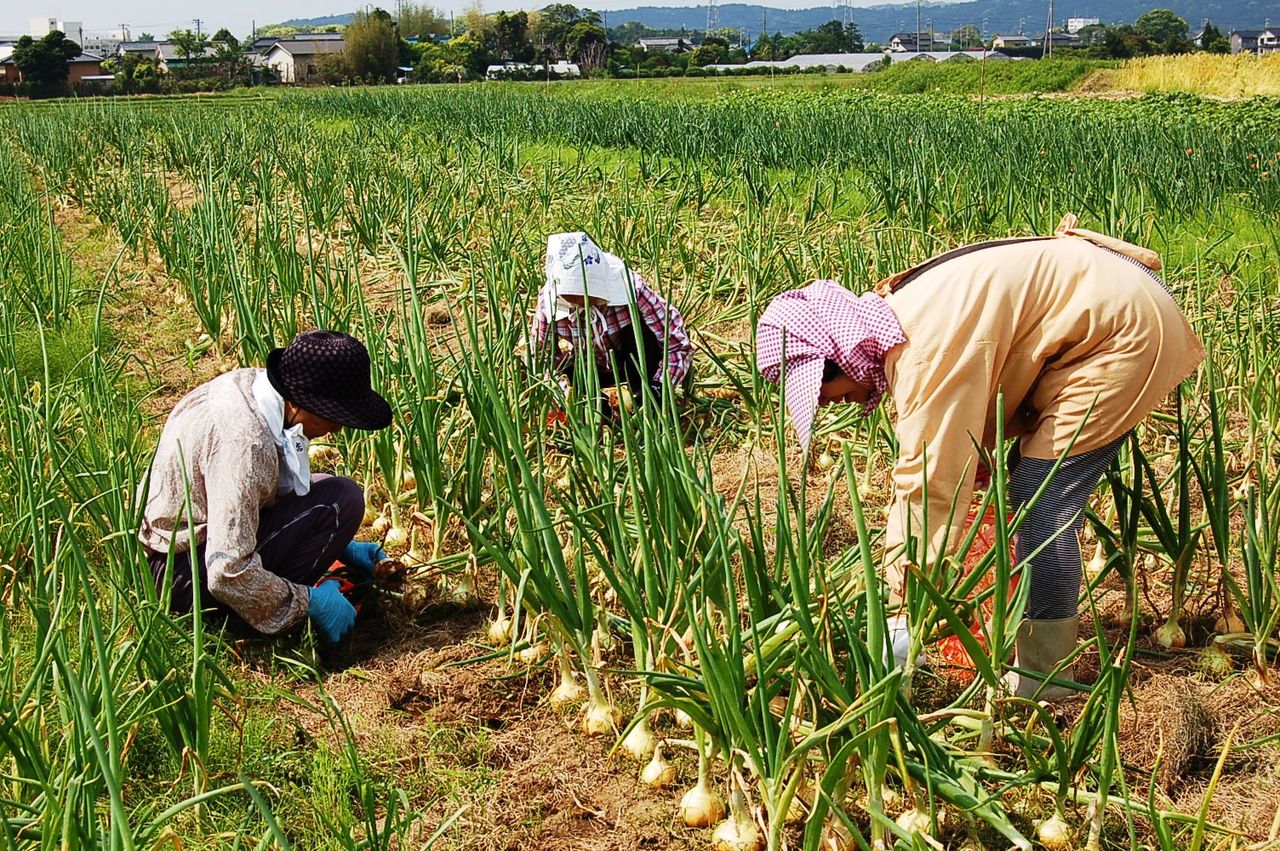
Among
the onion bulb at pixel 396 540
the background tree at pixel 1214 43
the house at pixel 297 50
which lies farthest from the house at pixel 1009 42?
the house at pixel 297 50

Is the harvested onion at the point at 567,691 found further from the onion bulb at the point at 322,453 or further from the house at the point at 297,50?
the house at the point at 297,50

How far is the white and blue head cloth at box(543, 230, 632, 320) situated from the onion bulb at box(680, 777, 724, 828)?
5.36 feet

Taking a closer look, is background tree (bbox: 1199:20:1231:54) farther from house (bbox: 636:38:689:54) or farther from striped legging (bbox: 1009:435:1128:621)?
striped legging (bbox: 1009:435:1128:621)

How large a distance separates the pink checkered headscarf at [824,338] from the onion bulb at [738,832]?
0.56 m

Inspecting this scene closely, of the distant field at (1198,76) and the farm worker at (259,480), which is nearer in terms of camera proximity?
the farm worker at (259,480)

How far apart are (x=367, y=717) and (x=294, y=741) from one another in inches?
6.7

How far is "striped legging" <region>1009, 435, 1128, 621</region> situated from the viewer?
2.11 m

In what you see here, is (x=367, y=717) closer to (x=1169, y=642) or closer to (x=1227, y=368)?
(x=1169, y=642)

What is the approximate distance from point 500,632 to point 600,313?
4.39 ft

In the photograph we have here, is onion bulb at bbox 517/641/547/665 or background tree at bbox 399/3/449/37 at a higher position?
background tree at bbox 399/3/449/37

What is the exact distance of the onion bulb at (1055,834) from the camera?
173 cm

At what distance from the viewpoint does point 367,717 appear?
2.26 meters

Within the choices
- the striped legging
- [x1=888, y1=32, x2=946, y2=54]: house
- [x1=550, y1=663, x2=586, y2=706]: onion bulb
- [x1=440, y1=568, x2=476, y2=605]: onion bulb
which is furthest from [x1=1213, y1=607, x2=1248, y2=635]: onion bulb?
[x1=888, y1=32, x2=946, y2=54]: house

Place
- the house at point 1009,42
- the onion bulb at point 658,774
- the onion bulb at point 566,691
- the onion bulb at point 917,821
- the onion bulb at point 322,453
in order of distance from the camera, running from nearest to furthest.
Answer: the onion bulb at point 917,821 < the onion bulb at point 658,774 < the onion bulb at point 566,691 < the onion bulb at point 322,453 < the house at point 1009,42
